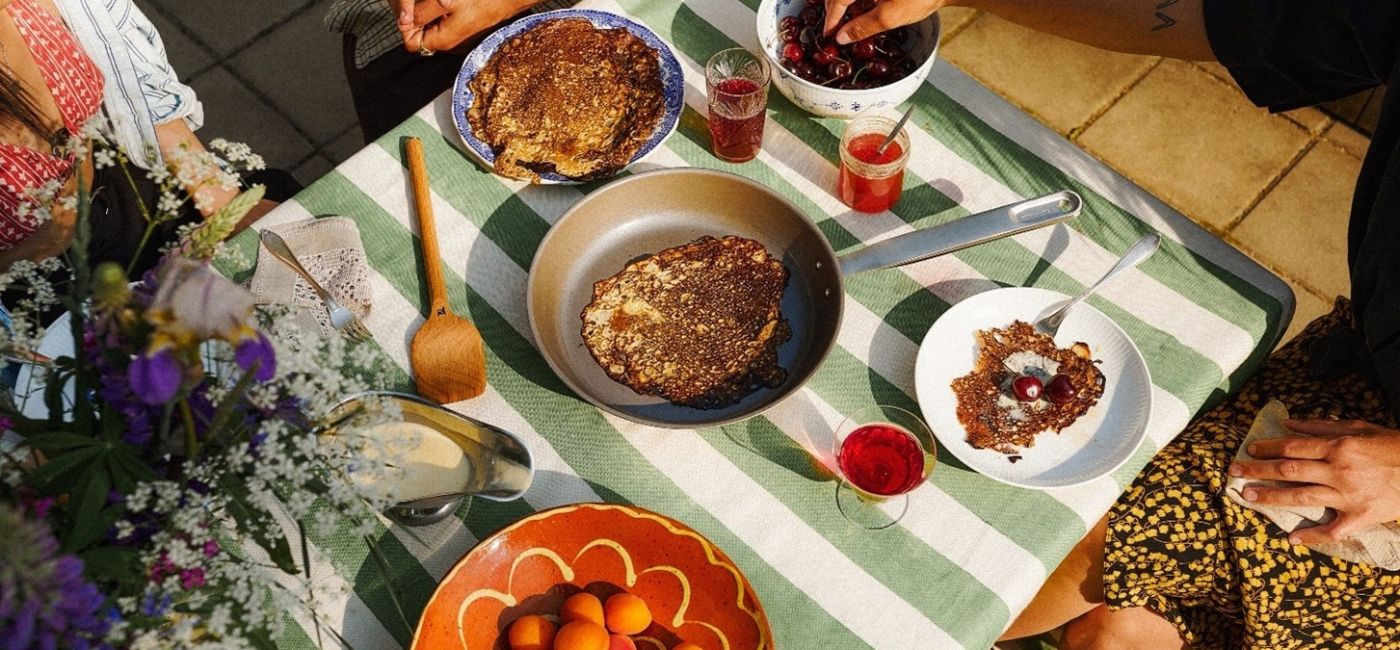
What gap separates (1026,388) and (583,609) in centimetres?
70

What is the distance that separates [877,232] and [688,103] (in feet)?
1.35

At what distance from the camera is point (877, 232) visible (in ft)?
5.13

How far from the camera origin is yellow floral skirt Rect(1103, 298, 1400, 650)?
1558mm

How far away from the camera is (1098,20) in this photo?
1.64 m

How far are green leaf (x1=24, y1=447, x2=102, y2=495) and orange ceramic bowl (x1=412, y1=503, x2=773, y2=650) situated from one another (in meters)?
0.50

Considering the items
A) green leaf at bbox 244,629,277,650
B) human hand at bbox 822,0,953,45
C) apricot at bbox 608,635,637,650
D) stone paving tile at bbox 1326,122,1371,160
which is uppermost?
human hand at bbox 822,0,953,45

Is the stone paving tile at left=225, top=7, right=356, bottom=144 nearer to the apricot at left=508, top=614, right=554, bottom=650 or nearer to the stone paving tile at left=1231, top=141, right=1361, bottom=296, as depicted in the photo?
the apricot at left=508, top=614, right=554, bottom=650

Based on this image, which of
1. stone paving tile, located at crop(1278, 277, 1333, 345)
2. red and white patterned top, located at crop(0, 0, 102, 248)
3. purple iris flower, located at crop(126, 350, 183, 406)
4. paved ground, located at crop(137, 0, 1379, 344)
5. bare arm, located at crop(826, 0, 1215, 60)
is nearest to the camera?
purple iris flower, located at crop(126, 350, 183, 406)

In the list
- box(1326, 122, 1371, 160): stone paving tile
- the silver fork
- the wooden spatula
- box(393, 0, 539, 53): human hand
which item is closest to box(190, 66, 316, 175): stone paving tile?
box(393, 0, 539, 53): human hand

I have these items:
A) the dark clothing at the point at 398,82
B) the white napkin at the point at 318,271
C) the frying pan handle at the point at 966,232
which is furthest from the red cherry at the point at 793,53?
the dark clothing at the point at 398,82

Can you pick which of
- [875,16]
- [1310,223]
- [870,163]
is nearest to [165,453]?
[870,163]

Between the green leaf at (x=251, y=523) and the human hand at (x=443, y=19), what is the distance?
3.67 feet

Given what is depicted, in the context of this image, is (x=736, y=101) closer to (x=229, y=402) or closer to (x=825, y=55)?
→ (x=825, y=55)

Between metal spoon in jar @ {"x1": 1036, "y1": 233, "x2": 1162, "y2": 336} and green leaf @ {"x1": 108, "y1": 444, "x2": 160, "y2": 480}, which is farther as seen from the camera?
metal spoon in jar @ {"x1": 1036, "y1": 233, "x2": 1162, "y2": 336}
